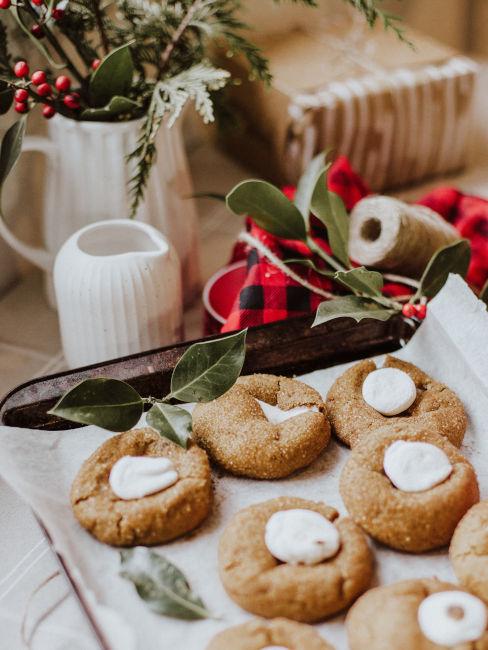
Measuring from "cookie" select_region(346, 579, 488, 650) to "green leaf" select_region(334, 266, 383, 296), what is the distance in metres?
0.31

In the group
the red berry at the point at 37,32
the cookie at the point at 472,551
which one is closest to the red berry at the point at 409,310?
the cookie at the point at 472,551

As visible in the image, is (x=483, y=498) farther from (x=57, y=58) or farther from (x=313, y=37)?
(x=313, y=37)

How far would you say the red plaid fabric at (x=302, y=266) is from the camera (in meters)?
0.82

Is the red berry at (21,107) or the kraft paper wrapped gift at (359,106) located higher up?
the red berry at (21,107)

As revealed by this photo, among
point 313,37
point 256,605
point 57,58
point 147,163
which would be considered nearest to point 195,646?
point 256,605

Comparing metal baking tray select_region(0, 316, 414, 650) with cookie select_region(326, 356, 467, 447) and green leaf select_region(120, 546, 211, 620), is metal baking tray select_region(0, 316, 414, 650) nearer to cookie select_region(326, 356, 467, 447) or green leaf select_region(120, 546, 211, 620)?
cookie select_region(326, 356, 467, 447)

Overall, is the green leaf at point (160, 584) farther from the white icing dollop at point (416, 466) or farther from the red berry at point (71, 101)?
the red berry at point (71, 101)

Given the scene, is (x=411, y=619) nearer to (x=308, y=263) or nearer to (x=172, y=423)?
(x=172, y=423)

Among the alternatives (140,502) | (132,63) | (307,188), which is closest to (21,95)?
(132,63)

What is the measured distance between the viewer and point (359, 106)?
1.14 metres

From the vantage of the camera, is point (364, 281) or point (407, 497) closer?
point (407, 497)

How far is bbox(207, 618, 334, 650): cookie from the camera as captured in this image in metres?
0.50

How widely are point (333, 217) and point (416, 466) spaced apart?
0.33 m

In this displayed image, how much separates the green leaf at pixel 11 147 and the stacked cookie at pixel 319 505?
0.33 meters
